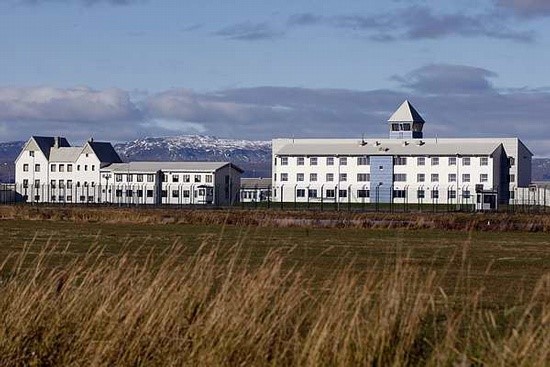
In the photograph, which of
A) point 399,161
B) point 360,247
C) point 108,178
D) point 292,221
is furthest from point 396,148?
point 360,247

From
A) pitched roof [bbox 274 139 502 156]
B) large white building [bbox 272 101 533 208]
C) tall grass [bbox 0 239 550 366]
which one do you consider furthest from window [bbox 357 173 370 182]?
tall grass [bbox 0 239 550 366]

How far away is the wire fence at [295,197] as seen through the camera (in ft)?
364

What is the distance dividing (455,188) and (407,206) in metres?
9.48

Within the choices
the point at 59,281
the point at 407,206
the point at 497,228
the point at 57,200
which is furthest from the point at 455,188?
the point at 59,281

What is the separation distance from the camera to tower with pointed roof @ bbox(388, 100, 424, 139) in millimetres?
135625

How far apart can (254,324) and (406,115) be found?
125 meters

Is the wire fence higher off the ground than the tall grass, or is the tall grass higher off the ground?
the wire fence

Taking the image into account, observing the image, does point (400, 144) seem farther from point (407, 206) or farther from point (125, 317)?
point (125, 317)

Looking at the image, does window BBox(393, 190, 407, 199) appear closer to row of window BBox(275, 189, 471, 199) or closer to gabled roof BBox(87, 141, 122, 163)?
row of window BBox(275, 189, 471, 199)

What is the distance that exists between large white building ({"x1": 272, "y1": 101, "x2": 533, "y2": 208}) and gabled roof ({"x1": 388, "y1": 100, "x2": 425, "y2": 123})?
6.07 meters

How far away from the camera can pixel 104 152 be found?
14562 cm

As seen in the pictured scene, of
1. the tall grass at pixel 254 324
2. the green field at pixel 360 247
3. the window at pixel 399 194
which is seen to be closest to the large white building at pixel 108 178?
the window at pixel 399 194

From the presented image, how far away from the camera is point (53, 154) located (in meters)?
145

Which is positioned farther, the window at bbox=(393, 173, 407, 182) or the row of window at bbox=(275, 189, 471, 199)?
the window at bbox=(393, 173, 407, 182)
